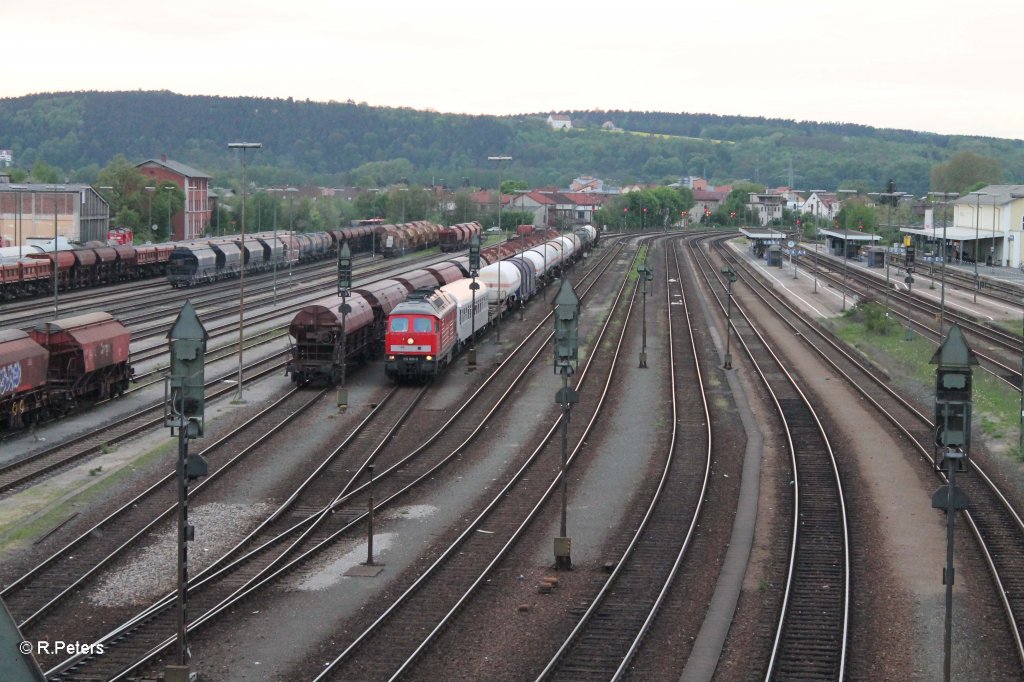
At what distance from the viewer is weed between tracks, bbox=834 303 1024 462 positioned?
36.9 m

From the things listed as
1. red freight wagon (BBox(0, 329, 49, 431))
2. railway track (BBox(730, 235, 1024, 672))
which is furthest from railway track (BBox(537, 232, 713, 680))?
red freight wagon (BBox(0, 329, 49, 431))

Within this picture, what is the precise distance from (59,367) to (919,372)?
32.4 meters

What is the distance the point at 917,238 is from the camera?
444 ft

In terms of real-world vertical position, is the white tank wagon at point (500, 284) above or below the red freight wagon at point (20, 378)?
above

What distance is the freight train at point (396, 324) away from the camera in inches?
1708

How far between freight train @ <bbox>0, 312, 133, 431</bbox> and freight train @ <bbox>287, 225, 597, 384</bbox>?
6.09 metres

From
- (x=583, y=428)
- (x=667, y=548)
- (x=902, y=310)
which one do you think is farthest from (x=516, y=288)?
(x=667, y=548)

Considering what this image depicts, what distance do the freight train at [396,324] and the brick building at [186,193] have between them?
71412 mm

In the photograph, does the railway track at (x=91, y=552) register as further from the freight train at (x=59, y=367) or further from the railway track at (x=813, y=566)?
the railway track at (x=813, y=566)

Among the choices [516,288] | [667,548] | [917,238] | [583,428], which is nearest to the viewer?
[667,548]

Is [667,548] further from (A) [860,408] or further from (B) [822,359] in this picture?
(B) [822,359]

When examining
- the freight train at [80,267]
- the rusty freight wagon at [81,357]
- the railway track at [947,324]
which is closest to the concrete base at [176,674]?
the rusty freight wagon at [81,357]

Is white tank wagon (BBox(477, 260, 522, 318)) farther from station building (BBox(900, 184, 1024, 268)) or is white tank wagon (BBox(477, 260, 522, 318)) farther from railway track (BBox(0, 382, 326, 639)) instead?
station building (BBox(900, 184, 1024, 268))

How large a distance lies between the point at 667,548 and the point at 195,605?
939 cm
